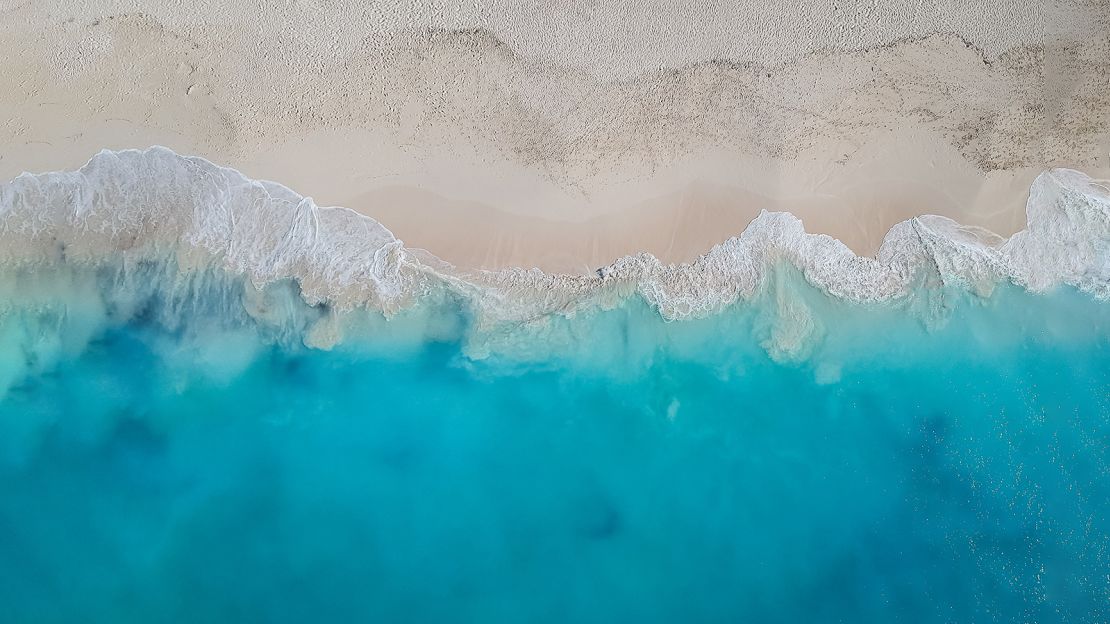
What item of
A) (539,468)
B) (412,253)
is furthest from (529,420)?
(412,253)

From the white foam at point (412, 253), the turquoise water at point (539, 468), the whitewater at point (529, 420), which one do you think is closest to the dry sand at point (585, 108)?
the white foam at point (412, 253)

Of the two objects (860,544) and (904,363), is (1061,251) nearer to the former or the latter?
(904,363)

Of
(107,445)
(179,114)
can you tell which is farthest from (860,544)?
(179,114)

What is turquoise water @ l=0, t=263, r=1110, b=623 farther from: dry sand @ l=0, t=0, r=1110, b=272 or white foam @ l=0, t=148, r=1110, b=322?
dry sand @ l=0, t=0, r=1110, b=272

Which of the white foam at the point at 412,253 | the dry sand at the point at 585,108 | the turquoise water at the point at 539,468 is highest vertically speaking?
the dry sand at the point at 585,108

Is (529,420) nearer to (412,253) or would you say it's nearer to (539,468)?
(539,468)

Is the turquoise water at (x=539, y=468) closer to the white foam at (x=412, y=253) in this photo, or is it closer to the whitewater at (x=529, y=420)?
the whitewater at (x=529, y=420)
